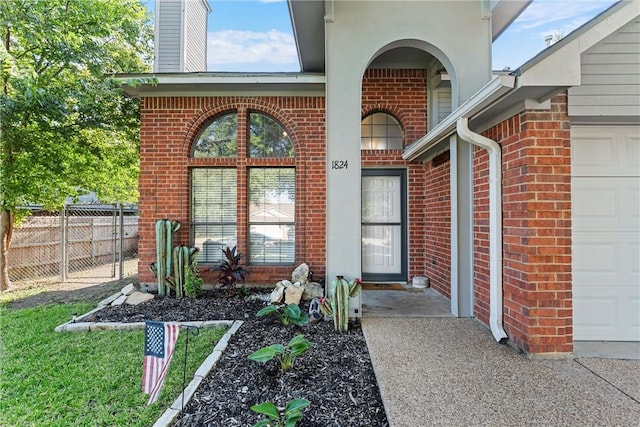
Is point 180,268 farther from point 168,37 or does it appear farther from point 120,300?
point 168,37

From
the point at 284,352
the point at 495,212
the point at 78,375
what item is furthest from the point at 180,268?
the point at 495,212

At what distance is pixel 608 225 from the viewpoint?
11.1 feet

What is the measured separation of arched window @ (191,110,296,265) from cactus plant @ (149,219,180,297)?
667 millimetres

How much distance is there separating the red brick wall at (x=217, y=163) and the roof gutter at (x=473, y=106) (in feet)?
6.91

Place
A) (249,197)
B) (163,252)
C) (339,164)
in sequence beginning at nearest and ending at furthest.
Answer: (339,164), (163,252), (249,197)

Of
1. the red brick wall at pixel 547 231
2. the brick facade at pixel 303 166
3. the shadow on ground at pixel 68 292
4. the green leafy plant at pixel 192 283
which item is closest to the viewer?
the red brick wall at pixel 547 231

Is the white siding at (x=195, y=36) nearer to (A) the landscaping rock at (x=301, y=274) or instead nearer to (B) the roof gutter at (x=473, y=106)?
(A) the landscaping rock at (x=301, y=274)

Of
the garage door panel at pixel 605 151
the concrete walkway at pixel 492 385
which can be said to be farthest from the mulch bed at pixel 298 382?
the garage door panel at pixel 605 151

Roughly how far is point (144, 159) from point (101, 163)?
5.53 feet

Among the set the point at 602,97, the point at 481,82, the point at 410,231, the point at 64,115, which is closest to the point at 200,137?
the point at 64,115

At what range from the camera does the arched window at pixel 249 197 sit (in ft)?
20.4

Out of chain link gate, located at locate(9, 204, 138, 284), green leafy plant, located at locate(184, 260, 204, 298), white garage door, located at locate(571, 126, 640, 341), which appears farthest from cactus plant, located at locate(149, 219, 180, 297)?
white garage door, located at locate(571, 126, 640, 341)

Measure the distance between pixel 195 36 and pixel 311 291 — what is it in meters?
7.99

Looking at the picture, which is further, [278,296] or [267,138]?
[267,138]
